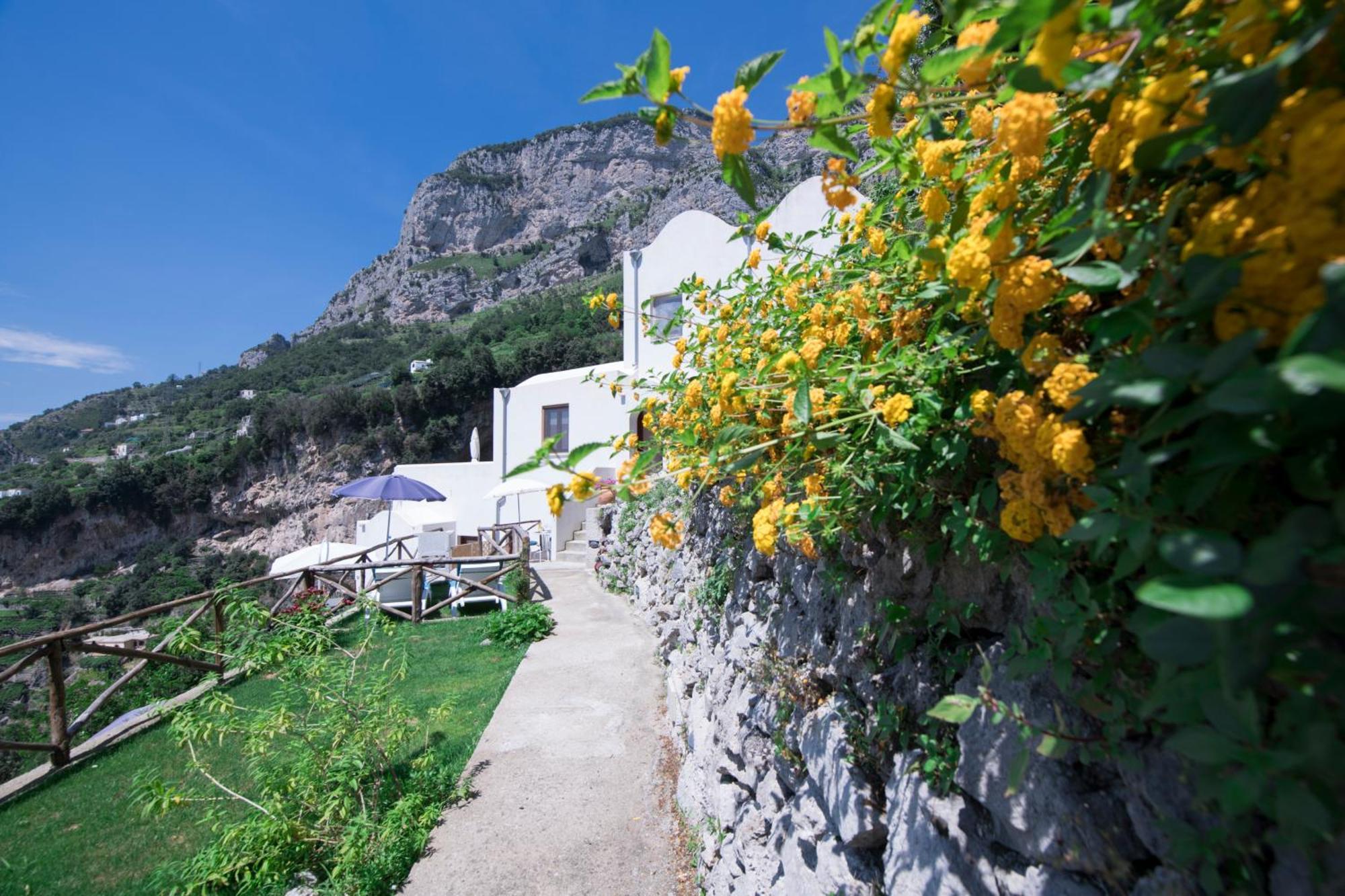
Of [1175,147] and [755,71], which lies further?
[755,71]

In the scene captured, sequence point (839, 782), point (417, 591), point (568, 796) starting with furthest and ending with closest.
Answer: point (417, 591) < point (568, 796) < point (839, 782)

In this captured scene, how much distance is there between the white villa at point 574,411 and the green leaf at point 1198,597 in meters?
7.20

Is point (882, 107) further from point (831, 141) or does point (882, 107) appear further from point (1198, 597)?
point (1198, 597)

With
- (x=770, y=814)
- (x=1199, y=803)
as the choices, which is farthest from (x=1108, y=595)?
(x=770, y=814)

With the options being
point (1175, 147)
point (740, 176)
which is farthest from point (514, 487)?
point (1175, 147)

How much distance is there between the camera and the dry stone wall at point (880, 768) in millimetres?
1029

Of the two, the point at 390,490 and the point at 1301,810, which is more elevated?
the point at 390,490

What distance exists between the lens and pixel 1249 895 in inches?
30.5

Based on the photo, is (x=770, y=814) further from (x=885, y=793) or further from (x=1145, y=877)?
(x=1145, y=877)

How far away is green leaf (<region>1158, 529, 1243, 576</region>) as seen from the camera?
1.87 feet

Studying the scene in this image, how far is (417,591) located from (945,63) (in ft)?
30.4

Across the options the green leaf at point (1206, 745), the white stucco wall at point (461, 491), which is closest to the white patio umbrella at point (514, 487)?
the white stucco wall at point (461, 491)

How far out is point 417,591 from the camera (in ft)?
28.1

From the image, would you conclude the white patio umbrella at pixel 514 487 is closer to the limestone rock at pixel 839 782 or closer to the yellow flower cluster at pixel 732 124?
the limestone rock at pixel 839 782
